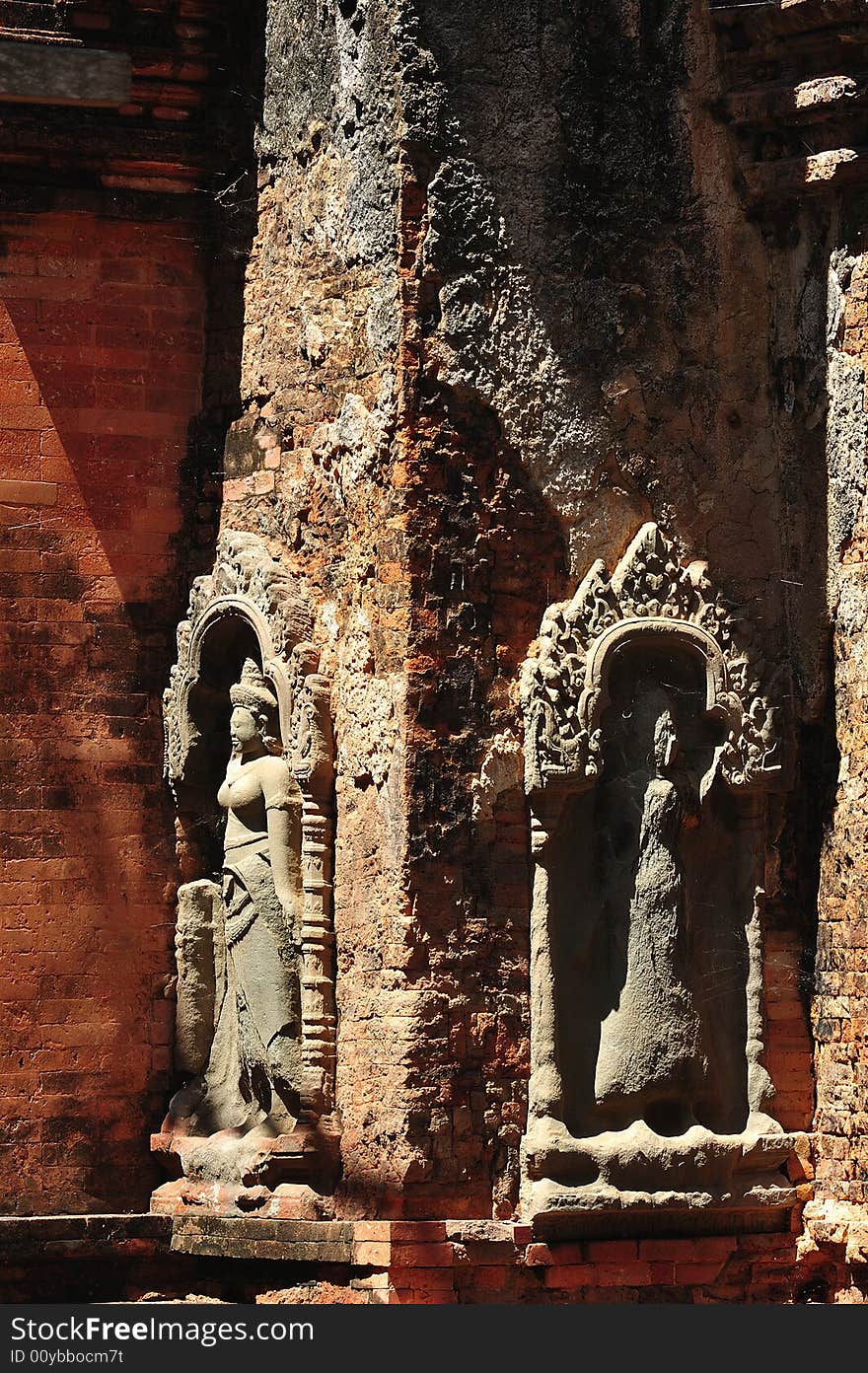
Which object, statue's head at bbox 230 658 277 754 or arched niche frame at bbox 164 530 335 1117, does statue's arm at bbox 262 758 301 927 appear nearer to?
arched niche frame at bbox 164 530 335 1117

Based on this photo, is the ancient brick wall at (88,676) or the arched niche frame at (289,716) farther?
the ancient brick wall at (88,676)

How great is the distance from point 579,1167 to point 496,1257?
1.36ft

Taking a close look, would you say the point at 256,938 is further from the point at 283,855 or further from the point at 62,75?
the point at 62,75

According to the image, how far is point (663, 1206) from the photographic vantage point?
877 cm

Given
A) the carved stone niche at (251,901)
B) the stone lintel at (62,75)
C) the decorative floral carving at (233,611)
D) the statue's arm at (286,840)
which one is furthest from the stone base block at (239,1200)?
the stone lintel at (62,75)

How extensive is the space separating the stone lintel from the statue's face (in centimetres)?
255

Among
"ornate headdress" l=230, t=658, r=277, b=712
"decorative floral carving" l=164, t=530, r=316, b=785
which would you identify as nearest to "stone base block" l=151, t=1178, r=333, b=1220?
"decorative floral carving" l=164, t=530, r=316, b=785

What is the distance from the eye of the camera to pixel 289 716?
9.20 m

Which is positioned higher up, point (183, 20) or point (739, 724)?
point (183, 20)

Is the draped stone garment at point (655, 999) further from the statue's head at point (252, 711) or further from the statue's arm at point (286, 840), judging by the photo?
the statue's head at point (252, 711)

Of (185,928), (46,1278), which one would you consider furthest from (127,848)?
(46,1278)

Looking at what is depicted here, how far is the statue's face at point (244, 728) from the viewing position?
369 inches

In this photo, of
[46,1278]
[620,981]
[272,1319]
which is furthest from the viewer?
[46,1278]

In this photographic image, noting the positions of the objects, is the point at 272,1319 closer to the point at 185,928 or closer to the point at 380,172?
the point at 185,928
